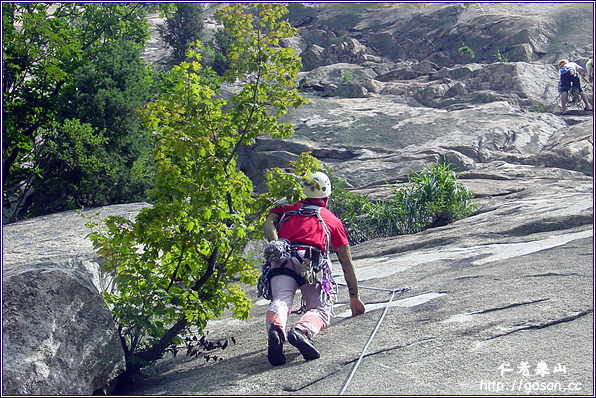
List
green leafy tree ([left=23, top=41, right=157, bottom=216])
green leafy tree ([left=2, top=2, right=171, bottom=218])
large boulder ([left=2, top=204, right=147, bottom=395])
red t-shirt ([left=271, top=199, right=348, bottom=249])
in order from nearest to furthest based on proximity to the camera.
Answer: large boulder ([left=2, top=204, right=147, bottom=395])
red t-shirt ([left=271, top=199, right=348, bottom=249])
green leafy tree ([left=23, top=41, right=157, bottom=216])
green leafy tree ([left=2, top=2, right=171, bottom=218])

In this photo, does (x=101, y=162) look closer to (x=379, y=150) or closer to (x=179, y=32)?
(x=379, y=150)

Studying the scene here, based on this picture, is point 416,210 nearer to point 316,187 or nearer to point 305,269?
point 316,187

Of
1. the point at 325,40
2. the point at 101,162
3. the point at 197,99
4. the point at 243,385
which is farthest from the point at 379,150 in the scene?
the point at 325,40

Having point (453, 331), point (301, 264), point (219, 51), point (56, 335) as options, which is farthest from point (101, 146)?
point (219, 51)

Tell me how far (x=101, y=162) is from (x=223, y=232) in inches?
263

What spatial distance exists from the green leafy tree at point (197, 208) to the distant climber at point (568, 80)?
1148 centimetres

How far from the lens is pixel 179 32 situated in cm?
2473

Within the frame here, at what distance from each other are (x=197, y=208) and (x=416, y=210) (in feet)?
20.4

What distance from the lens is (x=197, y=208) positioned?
4.88 m

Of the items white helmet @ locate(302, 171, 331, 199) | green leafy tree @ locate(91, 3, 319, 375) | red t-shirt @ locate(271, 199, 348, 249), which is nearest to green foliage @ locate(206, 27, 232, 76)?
green leafy tree @ locate(91, 3, 319, 375)

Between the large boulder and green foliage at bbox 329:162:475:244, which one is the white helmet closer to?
the large boulder

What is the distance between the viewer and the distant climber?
15.2 m

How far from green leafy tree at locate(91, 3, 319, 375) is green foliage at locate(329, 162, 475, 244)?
5.13 m

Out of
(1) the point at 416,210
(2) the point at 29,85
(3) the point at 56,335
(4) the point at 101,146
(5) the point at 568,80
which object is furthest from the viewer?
(5) the point at 568,80
